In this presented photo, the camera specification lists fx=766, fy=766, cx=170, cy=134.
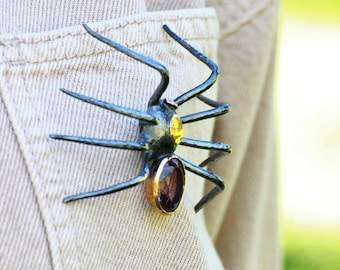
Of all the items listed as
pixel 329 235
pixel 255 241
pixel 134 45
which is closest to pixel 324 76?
pixel 329 235

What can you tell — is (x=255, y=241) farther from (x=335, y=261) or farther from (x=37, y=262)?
(x=335, y=261)

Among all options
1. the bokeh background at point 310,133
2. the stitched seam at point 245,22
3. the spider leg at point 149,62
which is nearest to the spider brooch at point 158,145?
Answer: the spider leg at point 149,62

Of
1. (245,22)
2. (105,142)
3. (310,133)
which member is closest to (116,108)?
(105,142)

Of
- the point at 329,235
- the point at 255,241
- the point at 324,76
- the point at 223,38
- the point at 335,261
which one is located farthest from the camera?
the point at 324,76

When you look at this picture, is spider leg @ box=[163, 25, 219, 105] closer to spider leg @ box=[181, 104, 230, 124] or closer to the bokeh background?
spider leg @ box=[181, 104, 230, 124]

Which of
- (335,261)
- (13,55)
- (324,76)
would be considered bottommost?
(335,261)

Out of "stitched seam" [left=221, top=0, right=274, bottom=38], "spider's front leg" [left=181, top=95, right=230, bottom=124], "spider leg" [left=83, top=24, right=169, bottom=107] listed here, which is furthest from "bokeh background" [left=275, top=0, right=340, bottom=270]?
"spider leg" [left=83, top=24, right=169, bottom=107]
